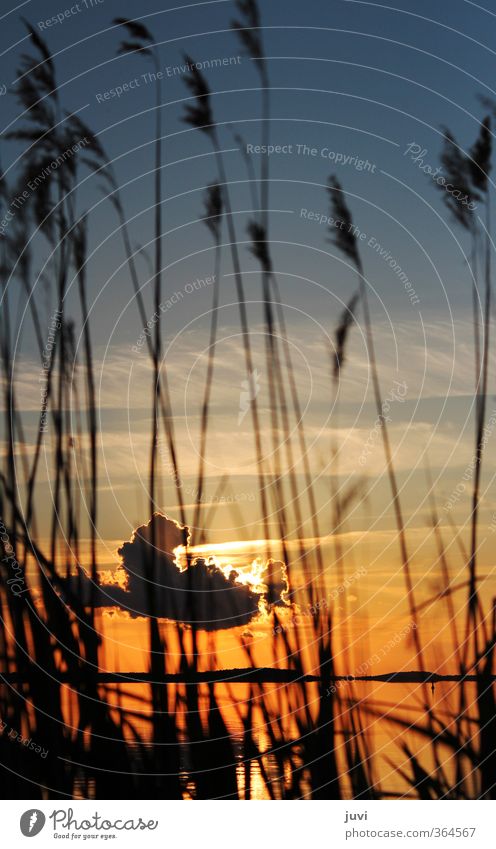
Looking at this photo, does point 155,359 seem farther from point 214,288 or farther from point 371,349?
point 371,349

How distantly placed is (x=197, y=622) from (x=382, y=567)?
94cm

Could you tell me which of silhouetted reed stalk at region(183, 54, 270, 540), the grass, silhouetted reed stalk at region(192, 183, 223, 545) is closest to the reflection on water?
the grass

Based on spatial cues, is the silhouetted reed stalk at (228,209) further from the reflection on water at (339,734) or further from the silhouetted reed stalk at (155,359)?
the reflection on water at (339,734)

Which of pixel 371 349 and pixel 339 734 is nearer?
pixel 339 734

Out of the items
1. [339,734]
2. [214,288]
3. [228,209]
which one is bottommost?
[339,734]

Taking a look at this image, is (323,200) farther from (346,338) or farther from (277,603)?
(277,603)

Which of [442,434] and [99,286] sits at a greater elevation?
[99,286]

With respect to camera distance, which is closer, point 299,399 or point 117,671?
point 117,671

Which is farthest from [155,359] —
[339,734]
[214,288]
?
[339,734]

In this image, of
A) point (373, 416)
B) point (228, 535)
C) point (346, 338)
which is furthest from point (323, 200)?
point (228, 535)

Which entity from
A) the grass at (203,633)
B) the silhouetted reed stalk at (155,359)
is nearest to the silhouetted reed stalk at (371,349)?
the grass at (203,633)

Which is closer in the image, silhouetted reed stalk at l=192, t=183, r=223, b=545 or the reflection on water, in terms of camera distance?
the reflection on water

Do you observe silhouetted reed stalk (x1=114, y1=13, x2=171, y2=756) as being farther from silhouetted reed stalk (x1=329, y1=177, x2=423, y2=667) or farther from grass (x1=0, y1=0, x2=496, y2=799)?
silhouetted reed stalk (x1=329, y1=177, x2=423, y2=667)

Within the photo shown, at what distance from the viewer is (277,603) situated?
5250mm
